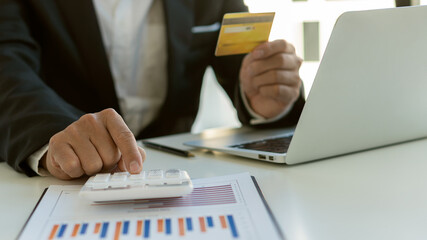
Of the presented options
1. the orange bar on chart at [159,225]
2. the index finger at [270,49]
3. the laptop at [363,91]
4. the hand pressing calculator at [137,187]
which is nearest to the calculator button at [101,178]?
the hand pressing calculator at [137,187]

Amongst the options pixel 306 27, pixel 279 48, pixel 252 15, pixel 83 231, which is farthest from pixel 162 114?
pixel 306 27

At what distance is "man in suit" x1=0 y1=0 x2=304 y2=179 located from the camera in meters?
0.72

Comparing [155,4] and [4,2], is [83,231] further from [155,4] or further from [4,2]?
[155,4]

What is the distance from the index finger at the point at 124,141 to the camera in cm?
66

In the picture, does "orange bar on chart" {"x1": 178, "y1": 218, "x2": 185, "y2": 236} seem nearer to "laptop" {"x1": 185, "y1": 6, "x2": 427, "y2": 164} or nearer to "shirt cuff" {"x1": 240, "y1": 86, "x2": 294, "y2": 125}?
"laptop" {"x1": 185, "y1": 6, "x2": 427, "y2": 164}

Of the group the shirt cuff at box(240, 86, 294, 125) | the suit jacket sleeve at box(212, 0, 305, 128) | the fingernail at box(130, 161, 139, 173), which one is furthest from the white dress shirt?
the fingernail at box(130, 161, 139, 173)

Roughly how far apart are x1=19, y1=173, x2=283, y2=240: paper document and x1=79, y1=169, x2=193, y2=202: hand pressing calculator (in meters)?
0.02

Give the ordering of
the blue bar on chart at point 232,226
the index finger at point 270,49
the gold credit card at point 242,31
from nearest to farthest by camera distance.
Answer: the blue bar on chart at point 232,226
the gold credit card at point 242,31
the index finger at point 270,49

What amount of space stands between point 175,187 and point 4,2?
73 cm

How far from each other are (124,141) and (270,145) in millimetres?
302

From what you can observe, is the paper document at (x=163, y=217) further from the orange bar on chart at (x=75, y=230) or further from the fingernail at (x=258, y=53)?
the fingernail at (x=258, y=53)

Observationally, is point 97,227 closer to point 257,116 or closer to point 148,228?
point 148,228

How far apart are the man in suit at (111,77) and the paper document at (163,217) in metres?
0.09

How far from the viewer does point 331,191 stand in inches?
26.3
